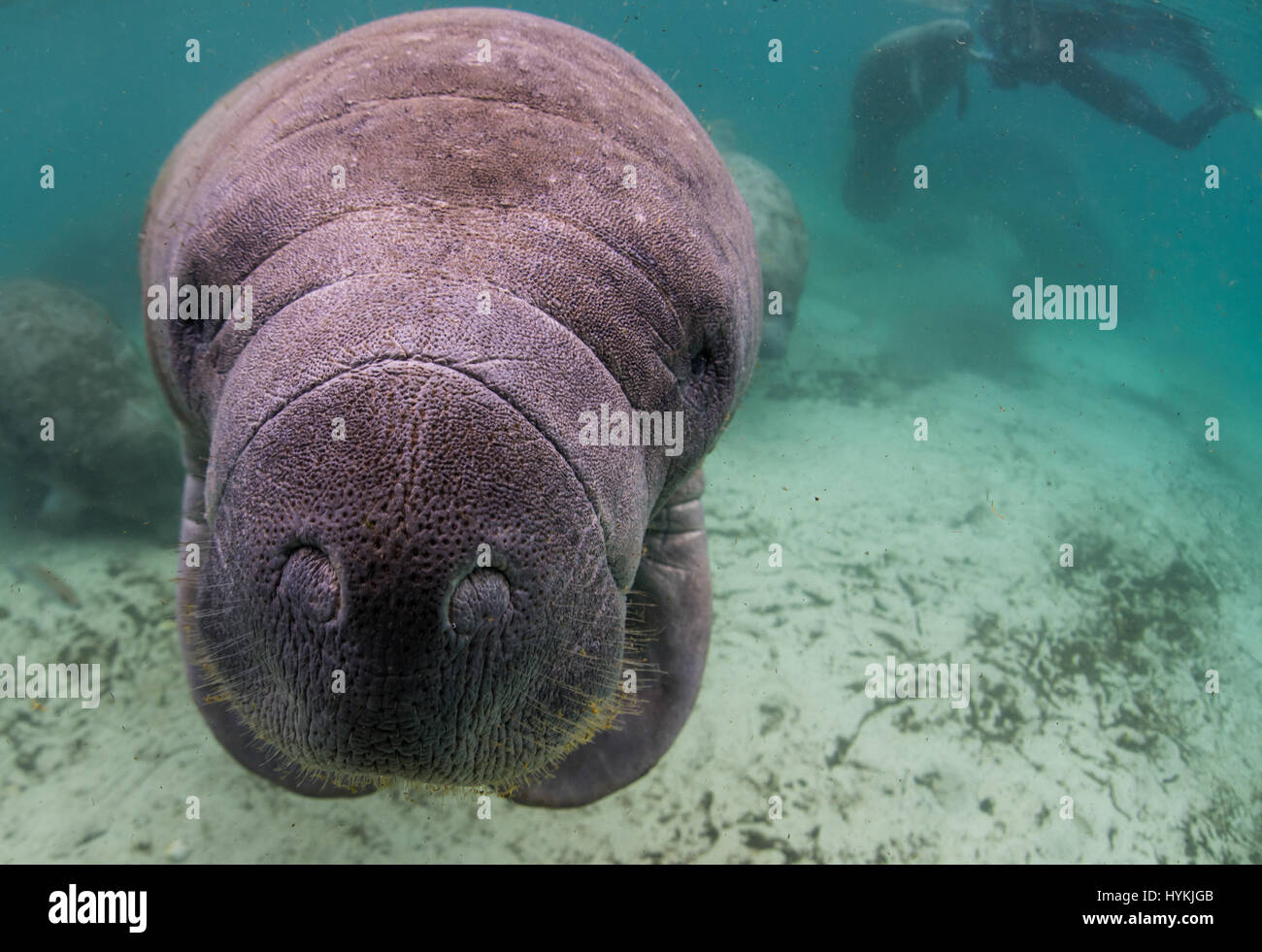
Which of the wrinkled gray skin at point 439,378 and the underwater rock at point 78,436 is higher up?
the underwater rock at point 78,436

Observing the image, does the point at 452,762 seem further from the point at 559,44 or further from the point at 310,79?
the point at 559,44

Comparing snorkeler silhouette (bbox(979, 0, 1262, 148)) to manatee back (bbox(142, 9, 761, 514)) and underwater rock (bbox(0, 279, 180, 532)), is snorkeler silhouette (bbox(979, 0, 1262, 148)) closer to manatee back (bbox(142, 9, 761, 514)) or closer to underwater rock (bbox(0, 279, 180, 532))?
underwater rock (bbox(0, 279, 180, 532))

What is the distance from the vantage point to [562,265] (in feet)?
5.01

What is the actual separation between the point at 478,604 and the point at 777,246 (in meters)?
11.1

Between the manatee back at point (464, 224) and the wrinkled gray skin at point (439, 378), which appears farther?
the manatee back at point (464, 224)

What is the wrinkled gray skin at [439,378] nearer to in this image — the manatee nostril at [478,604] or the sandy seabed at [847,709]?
Result: the manatee nostril at [478,604]

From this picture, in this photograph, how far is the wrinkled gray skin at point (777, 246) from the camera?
1107 centimetres

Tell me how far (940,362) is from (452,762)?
17.5 m

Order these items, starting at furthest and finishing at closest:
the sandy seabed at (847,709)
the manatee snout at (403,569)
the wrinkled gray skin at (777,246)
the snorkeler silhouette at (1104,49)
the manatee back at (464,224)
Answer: the snorkeler silhouette at (1104,49)
the wrinkled gray skin at (777,246)
the sandy seabed at (847,709)
the manatee back at (464,224)
the manatee snout at (403,569)

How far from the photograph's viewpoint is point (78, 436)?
7.96 meters

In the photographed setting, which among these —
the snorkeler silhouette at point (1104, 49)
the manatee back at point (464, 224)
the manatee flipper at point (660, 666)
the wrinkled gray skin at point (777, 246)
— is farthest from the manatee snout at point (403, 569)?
the snorkeler silhouette at point (1104, 49)

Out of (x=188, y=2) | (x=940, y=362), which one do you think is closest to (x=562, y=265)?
(x=940, y=362)

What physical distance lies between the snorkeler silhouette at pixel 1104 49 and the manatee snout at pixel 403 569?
28.0 metres

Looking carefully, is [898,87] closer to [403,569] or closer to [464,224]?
[464,224]
